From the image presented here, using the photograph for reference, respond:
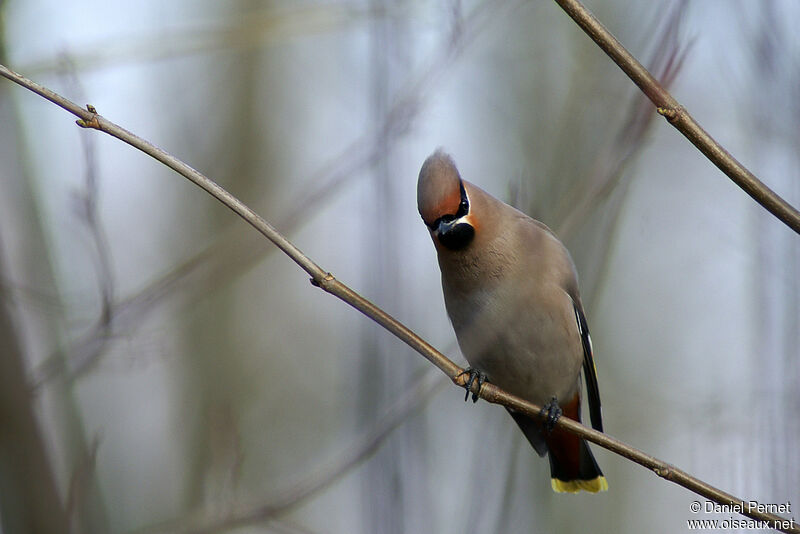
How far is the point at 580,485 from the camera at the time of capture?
4.13 meters

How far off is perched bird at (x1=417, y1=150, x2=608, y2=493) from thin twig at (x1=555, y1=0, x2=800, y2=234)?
1.18 meters

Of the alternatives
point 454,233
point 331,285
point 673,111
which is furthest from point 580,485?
point 673,111

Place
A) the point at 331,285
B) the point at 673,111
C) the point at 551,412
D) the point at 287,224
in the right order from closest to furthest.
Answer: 1. the point at 673,111
2. the point at 331,285
3. the point at 287,224
4. the point at 551,412

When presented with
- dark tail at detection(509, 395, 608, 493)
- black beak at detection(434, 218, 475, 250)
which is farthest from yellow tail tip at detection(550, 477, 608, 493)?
black beak at detection(434, 218, 475, 250)

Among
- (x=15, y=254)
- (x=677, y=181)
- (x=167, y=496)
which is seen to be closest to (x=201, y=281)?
(x=15, y=254)

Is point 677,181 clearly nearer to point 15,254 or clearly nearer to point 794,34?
point 794,34

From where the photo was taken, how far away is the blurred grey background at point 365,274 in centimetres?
256

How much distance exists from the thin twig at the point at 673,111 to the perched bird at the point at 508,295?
1181 millimetres

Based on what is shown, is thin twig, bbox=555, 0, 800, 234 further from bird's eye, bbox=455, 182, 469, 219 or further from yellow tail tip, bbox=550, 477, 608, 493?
yellow tail tip, bbox=550, 477, 608, 493

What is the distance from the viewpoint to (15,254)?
2.92 meters

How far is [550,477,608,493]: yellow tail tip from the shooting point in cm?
409

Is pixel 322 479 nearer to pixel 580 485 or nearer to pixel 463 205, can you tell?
pixel 463 205

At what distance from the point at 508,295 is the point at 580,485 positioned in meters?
1.30

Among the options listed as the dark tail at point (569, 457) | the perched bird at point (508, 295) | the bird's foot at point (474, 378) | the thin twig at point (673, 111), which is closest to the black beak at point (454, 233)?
the perched bird at point (508, 295)
